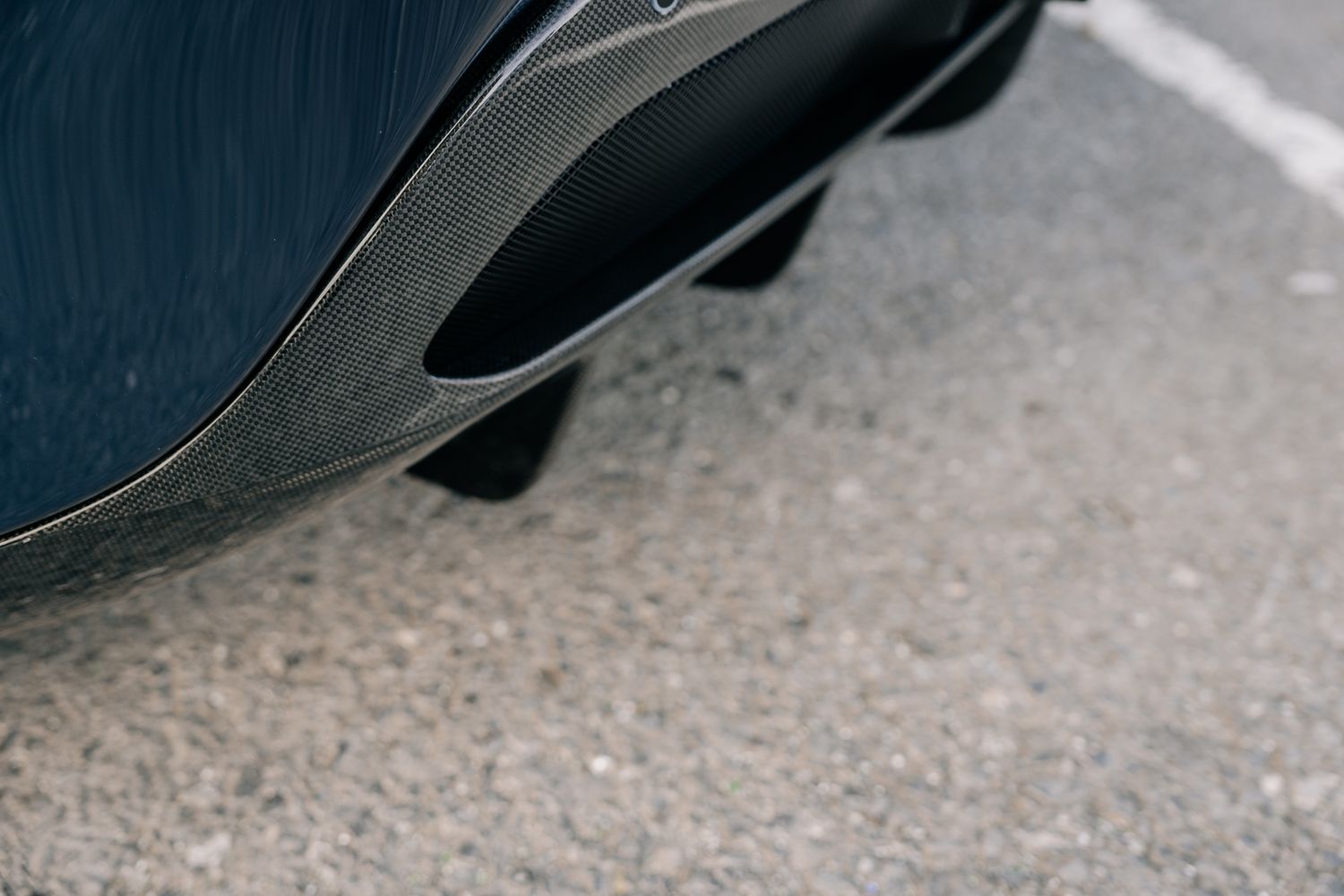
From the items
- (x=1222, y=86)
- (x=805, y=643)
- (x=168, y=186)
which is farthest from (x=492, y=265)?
(x=1222, y=86)

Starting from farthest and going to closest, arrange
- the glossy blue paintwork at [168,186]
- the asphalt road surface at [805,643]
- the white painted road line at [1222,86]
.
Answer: the white painted road line at [1222,86] → the asphalt road surface at [805,643] → the glossy blue paintwork at [168,186]

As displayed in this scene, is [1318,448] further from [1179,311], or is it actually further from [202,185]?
[202,185]

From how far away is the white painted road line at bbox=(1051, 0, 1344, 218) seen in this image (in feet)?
8.27

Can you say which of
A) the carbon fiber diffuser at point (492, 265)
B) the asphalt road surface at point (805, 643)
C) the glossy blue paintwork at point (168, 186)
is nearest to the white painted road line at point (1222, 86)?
the asphalt road surface at point (805, 643)

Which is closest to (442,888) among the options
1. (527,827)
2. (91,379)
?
(527,827)

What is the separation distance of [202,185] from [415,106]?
0.55 ft

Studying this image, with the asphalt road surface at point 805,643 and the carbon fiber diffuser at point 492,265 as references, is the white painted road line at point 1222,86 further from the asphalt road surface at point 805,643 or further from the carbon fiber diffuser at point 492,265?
the carbon fiber diffuser at point 492,265

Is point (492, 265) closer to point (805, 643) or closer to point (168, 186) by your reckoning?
point (168, 186)

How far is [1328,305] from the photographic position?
2203 mm

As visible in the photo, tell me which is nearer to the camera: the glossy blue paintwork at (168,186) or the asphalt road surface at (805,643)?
the glossy blue paintwork at (168,186)

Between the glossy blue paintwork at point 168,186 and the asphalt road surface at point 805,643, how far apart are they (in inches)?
21.5

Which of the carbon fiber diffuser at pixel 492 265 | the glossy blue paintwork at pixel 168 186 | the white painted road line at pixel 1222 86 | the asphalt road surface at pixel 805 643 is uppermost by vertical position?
the glossy blue paintwork at pixel 168 186

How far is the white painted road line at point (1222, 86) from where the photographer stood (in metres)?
2.52

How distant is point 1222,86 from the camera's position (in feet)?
9.07
